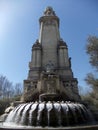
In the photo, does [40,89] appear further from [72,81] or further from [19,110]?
[19,110]

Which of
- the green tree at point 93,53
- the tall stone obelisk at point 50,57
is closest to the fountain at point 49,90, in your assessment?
the tall stone obelisk at point 50,57

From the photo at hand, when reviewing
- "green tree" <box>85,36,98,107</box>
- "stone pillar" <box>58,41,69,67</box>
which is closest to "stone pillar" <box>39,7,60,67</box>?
"stone pillar" <box>58,41,69,67</box>

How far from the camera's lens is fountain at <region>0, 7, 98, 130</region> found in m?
11.6

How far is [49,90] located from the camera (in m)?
30.6

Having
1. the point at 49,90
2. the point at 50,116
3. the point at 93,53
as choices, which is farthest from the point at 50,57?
the point at 50,116

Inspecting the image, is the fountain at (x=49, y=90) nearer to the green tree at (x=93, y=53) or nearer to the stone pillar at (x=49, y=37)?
the stone pillar at (x=49, y=37)

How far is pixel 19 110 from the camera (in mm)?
12836

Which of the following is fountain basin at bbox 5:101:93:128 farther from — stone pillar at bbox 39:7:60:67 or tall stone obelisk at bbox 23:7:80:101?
stone pillar at bbox 39:7:60:67

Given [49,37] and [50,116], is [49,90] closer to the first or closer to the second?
[50,116]

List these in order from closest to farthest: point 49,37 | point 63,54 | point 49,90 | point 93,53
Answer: point 93,53 < point 49,90 < point 63,54 < point 49,37

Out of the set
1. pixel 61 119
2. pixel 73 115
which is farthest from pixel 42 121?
pixel 73 115

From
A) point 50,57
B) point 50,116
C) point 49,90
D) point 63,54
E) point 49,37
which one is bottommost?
point 50,116

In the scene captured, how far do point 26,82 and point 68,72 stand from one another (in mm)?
11291

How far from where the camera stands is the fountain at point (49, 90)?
11.6 m
